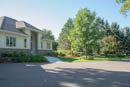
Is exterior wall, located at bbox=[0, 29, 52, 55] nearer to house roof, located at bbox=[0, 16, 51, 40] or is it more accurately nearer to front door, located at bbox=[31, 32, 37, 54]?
front door, located at bbox=[31, 32, 37, 54]

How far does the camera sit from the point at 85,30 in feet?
64.8

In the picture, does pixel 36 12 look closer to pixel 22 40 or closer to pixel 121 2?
A: pixel 22 40

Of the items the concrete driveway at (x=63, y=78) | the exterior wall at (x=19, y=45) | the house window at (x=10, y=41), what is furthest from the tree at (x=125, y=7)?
the house window at (x=10, y=41)

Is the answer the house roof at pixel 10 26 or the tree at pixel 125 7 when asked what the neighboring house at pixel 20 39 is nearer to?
the house roof at pixel 10 26

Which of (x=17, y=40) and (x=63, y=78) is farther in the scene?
(x=17, y=40)

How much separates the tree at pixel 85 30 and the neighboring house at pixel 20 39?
25.8 feet

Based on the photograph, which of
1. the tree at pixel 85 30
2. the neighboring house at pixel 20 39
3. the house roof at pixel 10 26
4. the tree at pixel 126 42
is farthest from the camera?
the tree at pixel 126 42

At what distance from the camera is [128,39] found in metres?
36.5

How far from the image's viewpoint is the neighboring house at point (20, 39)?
14.9 m

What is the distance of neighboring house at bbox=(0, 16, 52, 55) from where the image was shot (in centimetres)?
1491

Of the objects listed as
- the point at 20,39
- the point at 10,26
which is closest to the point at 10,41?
the point at 20,39

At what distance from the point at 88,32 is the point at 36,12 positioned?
402 inches

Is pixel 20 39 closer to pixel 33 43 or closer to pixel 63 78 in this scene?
pixel 33 43

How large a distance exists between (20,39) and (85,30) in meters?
11.8
